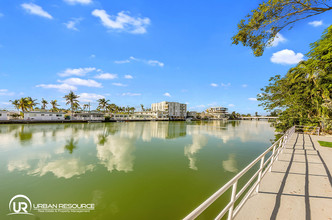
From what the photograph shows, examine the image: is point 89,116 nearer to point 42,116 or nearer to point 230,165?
point 42,116

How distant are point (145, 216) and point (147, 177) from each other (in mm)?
3056

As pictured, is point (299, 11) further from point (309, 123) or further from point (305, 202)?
point (309, 123)

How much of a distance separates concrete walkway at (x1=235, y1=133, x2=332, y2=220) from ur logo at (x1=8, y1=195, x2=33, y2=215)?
749 centimetres

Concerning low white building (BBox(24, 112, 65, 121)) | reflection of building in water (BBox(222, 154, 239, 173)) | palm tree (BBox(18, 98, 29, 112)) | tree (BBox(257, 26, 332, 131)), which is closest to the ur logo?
reflection of building in water (BBox(222, 154, 239, 173))

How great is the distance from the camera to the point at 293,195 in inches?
139

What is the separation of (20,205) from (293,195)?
944 centimetres

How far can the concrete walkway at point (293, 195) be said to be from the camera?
285 centimetres

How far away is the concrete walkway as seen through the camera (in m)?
2.85

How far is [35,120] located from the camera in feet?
156

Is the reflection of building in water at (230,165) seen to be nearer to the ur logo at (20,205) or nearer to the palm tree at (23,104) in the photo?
the ur logo at (20,205)

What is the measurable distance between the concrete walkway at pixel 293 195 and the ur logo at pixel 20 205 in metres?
7.49

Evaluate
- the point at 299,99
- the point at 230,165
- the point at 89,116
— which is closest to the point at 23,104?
the point at 89,116

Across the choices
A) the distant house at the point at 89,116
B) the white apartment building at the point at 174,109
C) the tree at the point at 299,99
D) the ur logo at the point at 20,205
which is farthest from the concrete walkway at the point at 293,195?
the white apartment building at the point at 174,109

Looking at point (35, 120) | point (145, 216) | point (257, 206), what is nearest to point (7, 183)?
point (145, 216)
